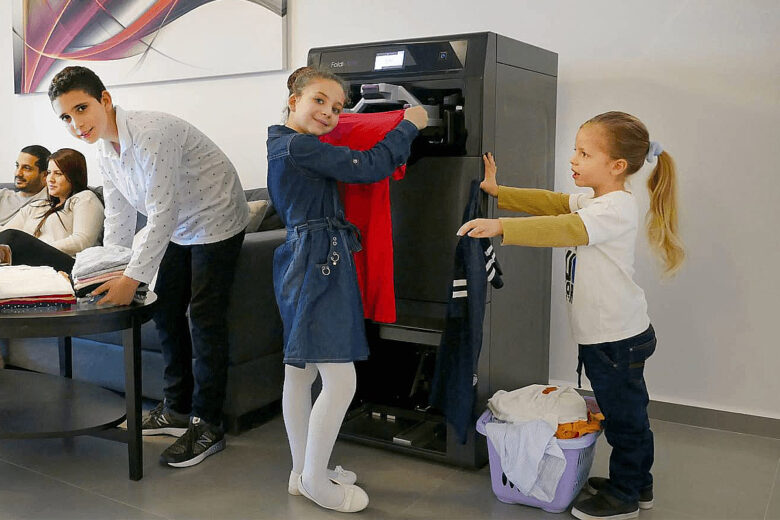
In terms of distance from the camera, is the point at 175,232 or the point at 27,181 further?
the point at 27,181

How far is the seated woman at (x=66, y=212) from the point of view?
123 inches

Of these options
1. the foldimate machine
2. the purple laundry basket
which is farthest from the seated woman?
the purple laundry basket

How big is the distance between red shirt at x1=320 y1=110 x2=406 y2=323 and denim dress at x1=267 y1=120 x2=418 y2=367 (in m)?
0.10

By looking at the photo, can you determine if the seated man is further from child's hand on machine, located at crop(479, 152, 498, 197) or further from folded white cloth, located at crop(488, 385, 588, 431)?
folded white cloth, located at crop(488, 385, 588, 431)

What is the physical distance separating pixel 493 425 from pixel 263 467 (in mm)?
715

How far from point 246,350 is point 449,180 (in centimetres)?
90

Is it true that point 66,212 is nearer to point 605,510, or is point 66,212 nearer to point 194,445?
point 194,445

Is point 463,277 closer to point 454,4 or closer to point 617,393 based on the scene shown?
point 617,393

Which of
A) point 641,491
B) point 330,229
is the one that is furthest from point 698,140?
point 330,229

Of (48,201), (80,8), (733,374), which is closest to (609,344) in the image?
(733,374)

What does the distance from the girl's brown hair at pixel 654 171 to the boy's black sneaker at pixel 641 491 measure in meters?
0.60

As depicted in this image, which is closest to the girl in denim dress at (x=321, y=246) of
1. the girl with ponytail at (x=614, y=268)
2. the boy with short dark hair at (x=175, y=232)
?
the girl with ponytail at (x=614, y=268)

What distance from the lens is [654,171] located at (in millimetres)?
1934

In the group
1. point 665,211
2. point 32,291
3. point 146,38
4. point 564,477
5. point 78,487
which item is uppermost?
point 146,38
